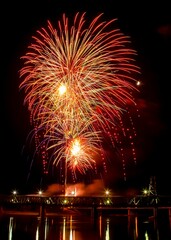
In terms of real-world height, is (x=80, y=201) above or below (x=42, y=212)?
above

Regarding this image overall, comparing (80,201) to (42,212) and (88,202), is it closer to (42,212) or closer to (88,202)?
(88,202)

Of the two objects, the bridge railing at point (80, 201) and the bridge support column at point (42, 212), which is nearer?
the bridge support column at point (42, 212)

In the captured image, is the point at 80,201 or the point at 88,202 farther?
the point at 80,201

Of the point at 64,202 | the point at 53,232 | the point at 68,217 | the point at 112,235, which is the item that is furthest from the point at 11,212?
the point at 112,235

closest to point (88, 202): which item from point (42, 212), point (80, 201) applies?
point (80, 201)

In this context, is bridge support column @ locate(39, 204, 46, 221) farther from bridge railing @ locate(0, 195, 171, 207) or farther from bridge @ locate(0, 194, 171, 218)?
bridge railing @ locate(0, 195, 171, 207)

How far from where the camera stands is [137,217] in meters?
85.9

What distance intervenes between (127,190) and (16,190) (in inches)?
1146

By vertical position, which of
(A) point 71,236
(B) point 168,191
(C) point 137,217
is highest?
(B) point 168,191

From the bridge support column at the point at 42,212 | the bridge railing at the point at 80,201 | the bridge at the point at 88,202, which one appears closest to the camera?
the bridge support column at the point at 42,212

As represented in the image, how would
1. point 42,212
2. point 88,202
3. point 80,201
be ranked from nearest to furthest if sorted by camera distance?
point 42,212, point 88,202, point 80,201

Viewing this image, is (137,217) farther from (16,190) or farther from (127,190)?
(16,190)

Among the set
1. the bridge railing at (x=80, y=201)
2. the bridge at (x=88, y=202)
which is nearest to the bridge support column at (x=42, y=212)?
the bridge at (x=88, y=202)

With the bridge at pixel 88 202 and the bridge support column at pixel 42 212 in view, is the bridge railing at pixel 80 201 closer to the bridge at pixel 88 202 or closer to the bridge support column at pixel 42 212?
the bridge at pixel 88 202
